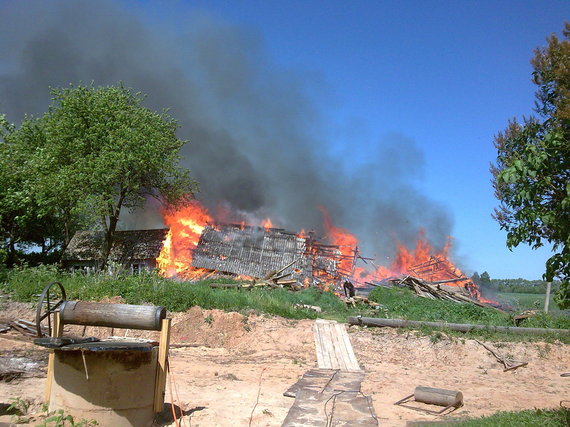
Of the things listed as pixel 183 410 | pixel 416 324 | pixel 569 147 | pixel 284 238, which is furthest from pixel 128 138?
pixel 569 147

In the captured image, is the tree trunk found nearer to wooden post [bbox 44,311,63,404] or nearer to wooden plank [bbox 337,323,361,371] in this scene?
wooden plank [bbox 337,323,361,371]

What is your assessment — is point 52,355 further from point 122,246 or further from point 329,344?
point 122,246

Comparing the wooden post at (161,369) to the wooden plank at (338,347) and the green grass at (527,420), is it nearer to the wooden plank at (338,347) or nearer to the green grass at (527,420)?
the green grass at (527,420)

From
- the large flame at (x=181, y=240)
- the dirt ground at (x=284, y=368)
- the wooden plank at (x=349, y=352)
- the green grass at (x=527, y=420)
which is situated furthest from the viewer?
the large flame at (x=181, y=240)

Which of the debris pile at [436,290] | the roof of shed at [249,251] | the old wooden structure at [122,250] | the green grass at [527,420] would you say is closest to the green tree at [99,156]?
the old wooden structure at [122,250]

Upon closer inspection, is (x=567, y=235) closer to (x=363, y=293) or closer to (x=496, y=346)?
(x=496, y=346)

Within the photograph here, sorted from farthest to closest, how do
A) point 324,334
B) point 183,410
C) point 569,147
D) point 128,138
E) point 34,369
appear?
1. point 128,138
2. point 324,334
3. point 34,369
4. point 183,410
5. point 569,147

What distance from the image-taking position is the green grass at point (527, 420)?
5949 mm

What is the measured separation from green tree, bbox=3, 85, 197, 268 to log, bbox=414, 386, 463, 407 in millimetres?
18145

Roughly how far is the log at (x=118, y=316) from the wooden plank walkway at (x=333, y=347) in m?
6.42

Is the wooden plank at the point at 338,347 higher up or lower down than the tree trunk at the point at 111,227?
lower down

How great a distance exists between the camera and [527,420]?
633cm

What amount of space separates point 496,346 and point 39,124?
87.2ft

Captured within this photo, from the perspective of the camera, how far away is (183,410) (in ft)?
23.7
